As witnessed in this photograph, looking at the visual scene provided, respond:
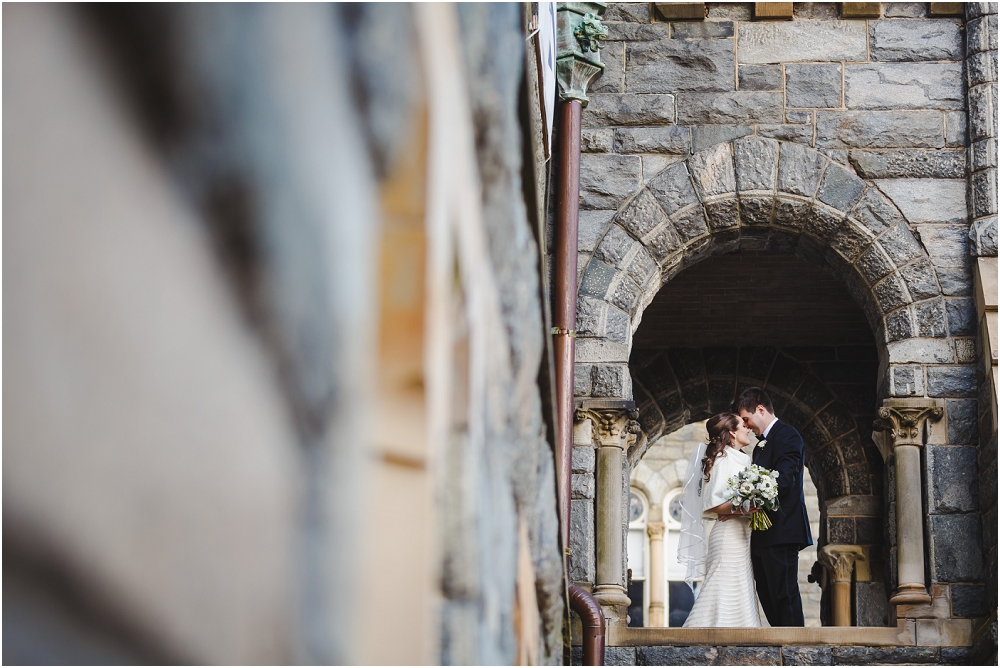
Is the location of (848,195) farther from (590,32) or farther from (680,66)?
(590,32)

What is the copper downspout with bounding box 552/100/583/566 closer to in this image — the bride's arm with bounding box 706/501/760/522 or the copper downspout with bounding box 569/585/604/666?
the copper downspout with bounding box 569/585/604/666

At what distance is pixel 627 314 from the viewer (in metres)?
6.72

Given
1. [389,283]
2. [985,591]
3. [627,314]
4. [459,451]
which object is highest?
[627,314]

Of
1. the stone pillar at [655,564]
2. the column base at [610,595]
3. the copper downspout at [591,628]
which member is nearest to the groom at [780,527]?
the column base at [610,595]

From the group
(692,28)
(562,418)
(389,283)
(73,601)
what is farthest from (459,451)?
(692,28)

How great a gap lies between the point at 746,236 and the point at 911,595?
2.16m

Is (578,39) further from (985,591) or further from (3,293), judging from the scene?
(3,293)

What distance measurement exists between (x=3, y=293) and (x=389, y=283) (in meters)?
0.38

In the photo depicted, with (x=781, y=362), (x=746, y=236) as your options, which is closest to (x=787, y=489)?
(x=746, y=236)

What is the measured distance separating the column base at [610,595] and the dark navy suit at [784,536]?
863mm

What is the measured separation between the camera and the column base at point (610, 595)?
632cm

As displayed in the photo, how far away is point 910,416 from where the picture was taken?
6379 millimetres

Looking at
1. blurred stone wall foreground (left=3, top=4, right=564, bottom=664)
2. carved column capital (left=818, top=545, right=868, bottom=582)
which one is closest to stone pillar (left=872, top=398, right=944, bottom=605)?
carved column capital (left=818, top=545, right=868, bottom=582)

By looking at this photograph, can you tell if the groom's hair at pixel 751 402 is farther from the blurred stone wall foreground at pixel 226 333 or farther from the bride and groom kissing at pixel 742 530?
the blurred stone wall foreground at pixel 226 333
